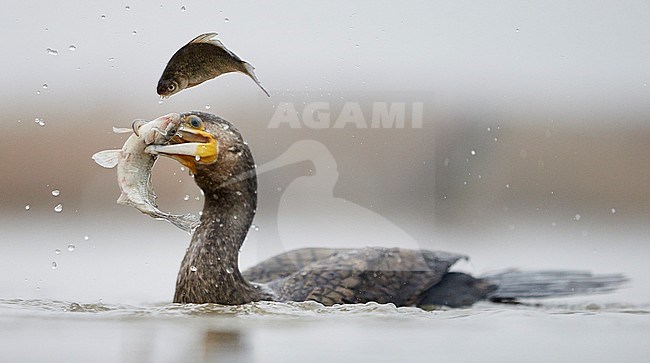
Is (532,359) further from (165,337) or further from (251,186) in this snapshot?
(251,186)

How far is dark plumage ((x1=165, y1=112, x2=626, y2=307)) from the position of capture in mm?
3256

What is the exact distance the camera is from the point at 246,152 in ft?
11.1

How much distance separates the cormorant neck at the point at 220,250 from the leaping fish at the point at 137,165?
32 cm

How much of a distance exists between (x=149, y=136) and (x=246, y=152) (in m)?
0.43

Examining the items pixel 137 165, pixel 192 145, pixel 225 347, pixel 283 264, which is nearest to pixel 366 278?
pixel 283 264

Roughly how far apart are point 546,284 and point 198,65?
5.57 feet

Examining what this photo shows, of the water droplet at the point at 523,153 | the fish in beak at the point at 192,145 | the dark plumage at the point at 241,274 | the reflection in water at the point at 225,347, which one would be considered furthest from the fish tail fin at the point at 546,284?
the reflection in water at the point at 225,347

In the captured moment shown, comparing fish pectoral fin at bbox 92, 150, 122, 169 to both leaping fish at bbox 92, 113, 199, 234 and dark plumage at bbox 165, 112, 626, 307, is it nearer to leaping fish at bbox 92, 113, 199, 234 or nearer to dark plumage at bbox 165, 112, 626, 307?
leaping fish at bbox 92, 113, 199, 234

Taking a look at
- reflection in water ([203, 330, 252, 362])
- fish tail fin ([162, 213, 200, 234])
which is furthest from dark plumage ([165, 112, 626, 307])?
reflection in water ([203, 330, 252, 362])

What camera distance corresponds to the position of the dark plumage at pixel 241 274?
10.7ft

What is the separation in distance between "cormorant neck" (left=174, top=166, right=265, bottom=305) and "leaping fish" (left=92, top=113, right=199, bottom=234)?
32 cm

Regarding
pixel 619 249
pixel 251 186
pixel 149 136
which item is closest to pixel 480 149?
pixel 619 249

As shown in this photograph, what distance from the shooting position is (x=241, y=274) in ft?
11.5

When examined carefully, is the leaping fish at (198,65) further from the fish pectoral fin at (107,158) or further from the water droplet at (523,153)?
the water droplet at (523,153)
